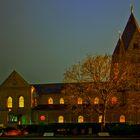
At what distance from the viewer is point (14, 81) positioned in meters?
116

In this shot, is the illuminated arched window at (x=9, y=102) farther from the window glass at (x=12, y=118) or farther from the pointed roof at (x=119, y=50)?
the pointed roof at (x=119, y=50)

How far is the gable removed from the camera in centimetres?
11556

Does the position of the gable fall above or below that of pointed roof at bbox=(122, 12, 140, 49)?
below

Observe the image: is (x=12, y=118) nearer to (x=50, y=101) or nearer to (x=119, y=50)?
(x=50, y=101)

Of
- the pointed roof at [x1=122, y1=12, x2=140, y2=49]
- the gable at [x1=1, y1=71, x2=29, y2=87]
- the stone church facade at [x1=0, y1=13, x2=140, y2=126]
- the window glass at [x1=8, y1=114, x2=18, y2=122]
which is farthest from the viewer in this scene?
the gable at [x1=1, y1=71, x2=29, y2=87]

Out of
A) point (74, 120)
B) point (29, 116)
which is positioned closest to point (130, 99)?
point (74, 120)

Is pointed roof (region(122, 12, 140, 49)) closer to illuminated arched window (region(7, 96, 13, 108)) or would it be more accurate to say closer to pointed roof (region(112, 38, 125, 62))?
pointed roof (region(112, 38, 125, 62))

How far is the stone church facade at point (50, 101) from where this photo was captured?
10638cm

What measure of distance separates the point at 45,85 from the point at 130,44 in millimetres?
29852

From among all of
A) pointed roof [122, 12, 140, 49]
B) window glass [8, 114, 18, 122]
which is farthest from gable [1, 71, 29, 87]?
pointed roof [122, 12, 140, 49]

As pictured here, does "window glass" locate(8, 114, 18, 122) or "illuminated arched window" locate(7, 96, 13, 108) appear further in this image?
"illuminated arched window" locate(7, 96, 13, 108)

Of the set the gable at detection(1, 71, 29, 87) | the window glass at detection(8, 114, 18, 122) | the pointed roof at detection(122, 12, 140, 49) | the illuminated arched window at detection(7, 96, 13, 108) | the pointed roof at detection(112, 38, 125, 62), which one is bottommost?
the window glass at detection(8, 114, 18, 122)

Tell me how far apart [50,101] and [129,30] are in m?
29.2

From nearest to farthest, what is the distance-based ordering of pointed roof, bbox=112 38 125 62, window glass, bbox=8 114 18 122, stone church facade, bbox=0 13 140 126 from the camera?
stone church facade, bbox=0 13 140 126, pointed roof, bbox=112 38 125 62, window glass, bbox=8 114 18 122
